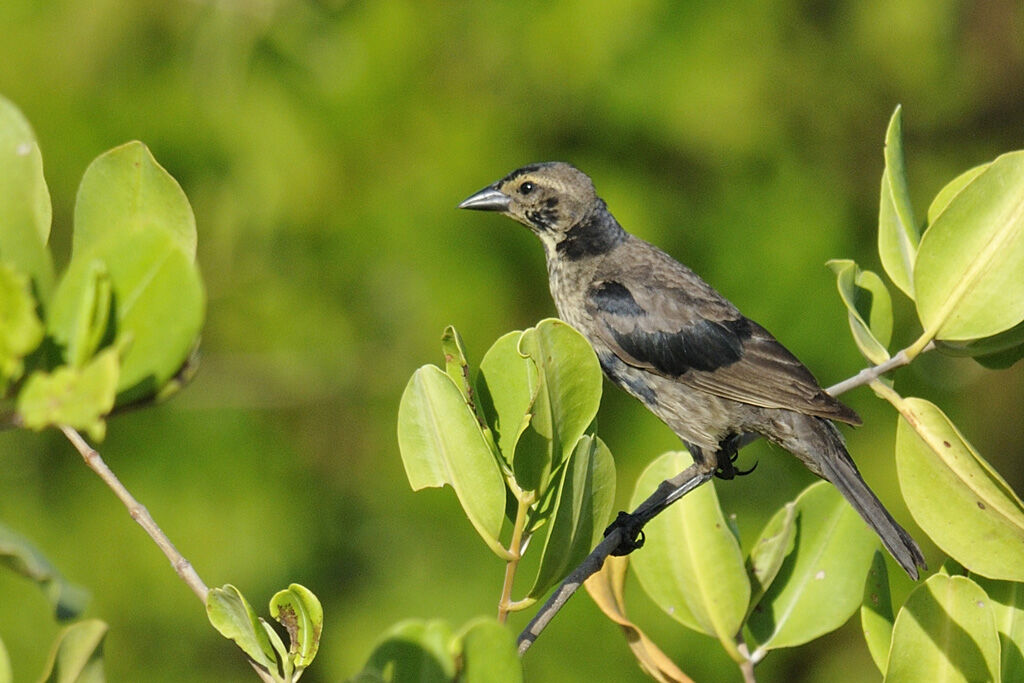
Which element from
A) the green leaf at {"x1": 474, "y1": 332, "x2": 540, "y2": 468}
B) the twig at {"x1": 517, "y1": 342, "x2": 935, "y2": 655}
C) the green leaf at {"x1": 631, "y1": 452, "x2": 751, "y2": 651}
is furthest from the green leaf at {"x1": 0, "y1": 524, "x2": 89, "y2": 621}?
the green leaf at {"x1": 631, "y1": 452, "x2": 751, "y2": 651}

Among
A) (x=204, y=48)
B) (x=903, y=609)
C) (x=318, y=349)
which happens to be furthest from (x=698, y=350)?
(x=204, y=48)

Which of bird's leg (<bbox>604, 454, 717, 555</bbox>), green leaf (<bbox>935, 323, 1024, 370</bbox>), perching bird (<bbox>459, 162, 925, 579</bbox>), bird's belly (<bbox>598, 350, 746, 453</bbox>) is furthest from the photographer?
Answer: bird's belly (<bbox>598, 350, 746, 453</bbox>)

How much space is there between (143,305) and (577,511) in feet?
2.89

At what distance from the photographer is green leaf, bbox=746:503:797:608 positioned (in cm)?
241

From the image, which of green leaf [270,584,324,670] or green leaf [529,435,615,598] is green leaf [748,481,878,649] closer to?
green leaf [529,435,615,598]

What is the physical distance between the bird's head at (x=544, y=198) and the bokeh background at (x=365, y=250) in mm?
1388

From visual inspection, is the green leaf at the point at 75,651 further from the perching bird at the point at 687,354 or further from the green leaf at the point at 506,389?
the perching bird at the point at 687,354

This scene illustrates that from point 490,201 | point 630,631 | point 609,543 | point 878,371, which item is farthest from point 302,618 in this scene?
point 490,201

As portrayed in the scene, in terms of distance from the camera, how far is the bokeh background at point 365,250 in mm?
5305

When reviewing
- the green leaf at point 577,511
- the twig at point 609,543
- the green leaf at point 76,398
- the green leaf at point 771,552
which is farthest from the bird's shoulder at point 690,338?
the green leaf at point 76,398

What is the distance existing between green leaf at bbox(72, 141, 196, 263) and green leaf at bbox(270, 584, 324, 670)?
506 mm

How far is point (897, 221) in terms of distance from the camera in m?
2.36

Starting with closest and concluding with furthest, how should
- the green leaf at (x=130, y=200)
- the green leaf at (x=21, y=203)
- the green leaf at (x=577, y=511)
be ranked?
the green leaf at (x=21, y=203), the green leaf at (x=130, y=200), the green leaf at (x=577, y=511)

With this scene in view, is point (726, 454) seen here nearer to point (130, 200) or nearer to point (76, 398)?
point (130, 200)
